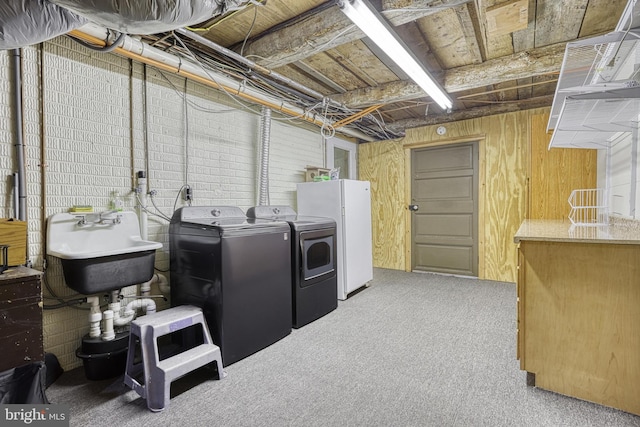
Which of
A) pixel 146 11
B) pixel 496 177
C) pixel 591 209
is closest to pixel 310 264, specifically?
pixel 146 11

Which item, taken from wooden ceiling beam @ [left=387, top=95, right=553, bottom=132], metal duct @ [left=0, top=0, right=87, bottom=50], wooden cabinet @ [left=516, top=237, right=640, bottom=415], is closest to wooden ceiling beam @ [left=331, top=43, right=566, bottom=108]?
wooden ceiling beam @ [left=387, top=95, right=553, bottom=132]

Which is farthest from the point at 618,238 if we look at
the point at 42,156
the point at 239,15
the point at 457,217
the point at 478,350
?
the point at 42,156

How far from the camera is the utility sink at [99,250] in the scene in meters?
1.81

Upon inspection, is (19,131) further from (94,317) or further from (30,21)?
(94,317)

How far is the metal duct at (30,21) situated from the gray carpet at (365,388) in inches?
75.1

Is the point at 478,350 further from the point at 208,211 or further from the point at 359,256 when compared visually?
the point at 208,211

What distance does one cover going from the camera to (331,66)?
2990mm

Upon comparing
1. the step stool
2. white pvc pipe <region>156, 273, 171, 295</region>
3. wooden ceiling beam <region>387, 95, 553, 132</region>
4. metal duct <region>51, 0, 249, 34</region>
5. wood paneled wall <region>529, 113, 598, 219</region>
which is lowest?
the step stool

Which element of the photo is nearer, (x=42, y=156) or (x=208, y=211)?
(x=42, y=156)

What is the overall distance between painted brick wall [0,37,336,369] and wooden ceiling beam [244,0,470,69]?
2.80 feet

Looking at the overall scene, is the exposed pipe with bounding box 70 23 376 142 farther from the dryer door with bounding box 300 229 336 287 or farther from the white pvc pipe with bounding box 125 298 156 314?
the white pvc pipe with bounding box 125 298 156 314

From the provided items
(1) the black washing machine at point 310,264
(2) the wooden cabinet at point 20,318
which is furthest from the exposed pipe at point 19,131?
(1) the black washing machine at point 310,264

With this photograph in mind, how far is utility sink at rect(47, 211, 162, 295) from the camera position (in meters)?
1.81

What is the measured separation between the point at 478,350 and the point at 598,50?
2.12m
